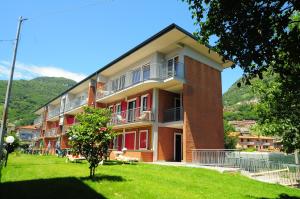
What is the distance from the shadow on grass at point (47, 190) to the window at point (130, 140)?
15.5m

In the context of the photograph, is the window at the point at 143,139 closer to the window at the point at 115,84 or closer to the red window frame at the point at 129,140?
the red window frame at the point at 129,140

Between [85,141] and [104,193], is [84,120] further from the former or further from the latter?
[104,193]

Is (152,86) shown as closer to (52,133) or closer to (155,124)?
(155,124)

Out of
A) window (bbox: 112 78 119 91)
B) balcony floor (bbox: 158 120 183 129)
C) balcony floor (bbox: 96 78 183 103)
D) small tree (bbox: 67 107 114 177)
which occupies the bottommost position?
small tree (bbox: 67 107 114 177)

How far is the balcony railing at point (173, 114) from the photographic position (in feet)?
70.0

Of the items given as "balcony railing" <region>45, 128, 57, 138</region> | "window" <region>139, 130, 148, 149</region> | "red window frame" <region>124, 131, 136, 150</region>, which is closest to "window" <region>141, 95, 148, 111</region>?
"window" <region>139, 130, 148, 149</region>

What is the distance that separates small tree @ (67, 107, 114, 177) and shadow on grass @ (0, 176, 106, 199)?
1242mm

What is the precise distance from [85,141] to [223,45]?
20.7 ft

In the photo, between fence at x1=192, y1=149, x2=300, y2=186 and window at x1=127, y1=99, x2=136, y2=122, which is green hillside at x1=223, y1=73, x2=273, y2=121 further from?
fence at x1=192, y1=149, x2=300, y2=186

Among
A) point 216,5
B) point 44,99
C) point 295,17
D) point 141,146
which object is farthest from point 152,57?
point 44,99

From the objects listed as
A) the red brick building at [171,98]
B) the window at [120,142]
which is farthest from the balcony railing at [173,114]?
the window at [120,142]

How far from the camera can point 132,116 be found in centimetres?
2459

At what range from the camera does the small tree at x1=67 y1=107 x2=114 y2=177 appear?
1037 centimetres

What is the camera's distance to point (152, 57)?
910 inches
